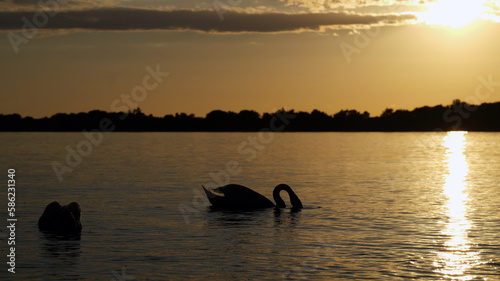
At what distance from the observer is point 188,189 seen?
37.9 m

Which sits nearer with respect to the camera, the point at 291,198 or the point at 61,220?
the point at 61,220

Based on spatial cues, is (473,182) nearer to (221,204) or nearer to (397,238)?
(221,204)

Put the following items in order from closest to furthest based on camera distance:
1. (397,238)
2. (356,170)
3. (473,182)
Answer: (397,238), (473,182), (356,170)

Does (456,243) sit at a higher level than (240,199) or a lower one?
lower

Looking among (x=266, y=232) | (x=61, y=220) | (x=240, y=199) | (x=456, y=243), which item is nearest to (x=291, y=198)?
(x=240, y=199)

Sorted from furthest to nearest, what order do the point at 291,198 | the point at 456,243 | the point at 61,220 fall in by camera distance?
the point at 291,198 < the point at 61,220 < the point at 456,243

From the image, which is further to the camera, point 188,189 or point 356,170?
point 356,170

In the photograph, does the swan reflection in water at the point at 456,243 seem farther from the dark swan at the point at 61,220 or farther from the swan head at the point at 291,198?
the dark swan at the point at 61,220

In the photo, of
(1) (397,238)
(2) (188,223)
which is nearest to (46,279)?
(2) (188,223)

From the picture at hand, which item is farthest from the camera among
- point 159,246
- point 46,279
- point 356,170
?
point 356,170

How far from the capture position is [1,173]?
147 feet

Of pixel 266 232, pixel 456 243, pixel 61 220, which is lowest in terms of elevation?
pixel 456 243

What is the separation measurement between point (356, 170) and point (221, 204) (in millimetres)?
23767

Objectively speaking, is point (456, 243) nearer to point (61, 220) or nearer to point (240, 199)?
point (240, 199)
